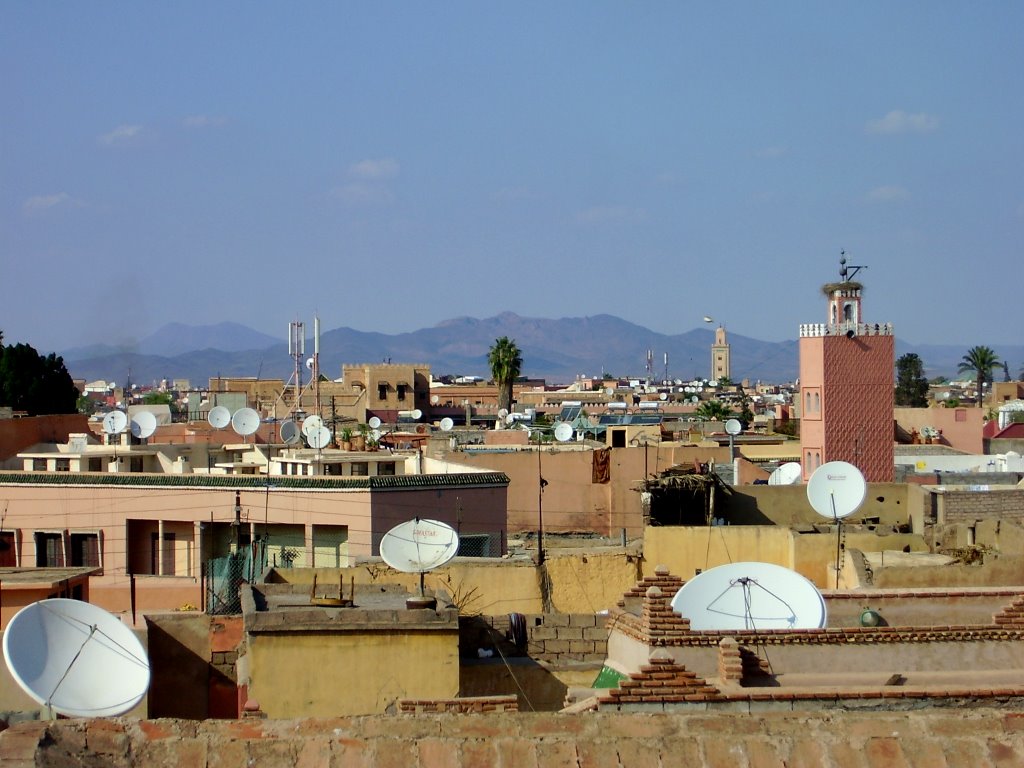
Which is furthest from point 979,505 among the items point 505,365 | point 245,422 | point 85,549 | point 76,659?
point 505,365

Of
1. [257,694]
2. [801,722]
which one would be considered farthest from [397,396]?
[801,722]

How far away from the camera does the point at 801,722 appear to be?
604 cm

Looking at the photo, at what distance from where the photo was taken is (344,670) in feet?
43.5

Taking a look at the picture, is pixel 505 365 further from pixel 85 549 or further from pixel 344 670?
pixel 344 670

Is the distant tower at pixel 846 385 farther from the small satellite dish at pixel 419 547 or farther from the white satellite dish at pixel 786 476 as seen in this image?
the small satellite dish at pixel 419 547

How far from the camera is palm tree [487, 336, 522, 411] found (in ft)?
302

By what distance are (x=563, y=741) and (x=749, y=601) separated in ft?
21.9

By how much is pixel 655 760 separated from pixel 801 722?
0.65 m

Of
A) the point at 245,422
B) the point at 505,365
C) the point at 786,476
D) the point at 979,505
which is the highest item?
the point at 505,365

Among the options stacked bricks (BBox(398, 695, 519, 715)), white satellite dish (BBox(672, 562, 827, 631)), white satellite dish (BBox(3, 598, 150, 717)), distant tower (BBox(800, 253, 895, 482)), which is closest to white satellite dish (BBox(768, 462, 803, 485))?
distant tower (BBox(800, 253, 895, 482))

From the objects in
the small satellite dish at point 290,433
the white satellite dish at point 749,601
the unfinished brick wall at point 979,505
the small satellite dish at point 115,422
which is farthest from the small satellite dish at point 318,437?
the white satellite dish at point 749,601

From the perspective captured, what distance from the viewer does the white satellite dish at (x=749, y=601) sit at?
40.1ft

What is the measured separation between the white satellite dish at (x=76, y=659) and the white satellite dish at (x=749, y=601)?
445cm

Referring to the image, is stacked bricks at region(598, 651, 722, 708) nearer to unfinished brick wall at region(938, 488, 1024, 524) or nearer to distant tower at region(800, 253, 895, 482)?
unfinished brick wall at region(938, 488, 1024, 524)
